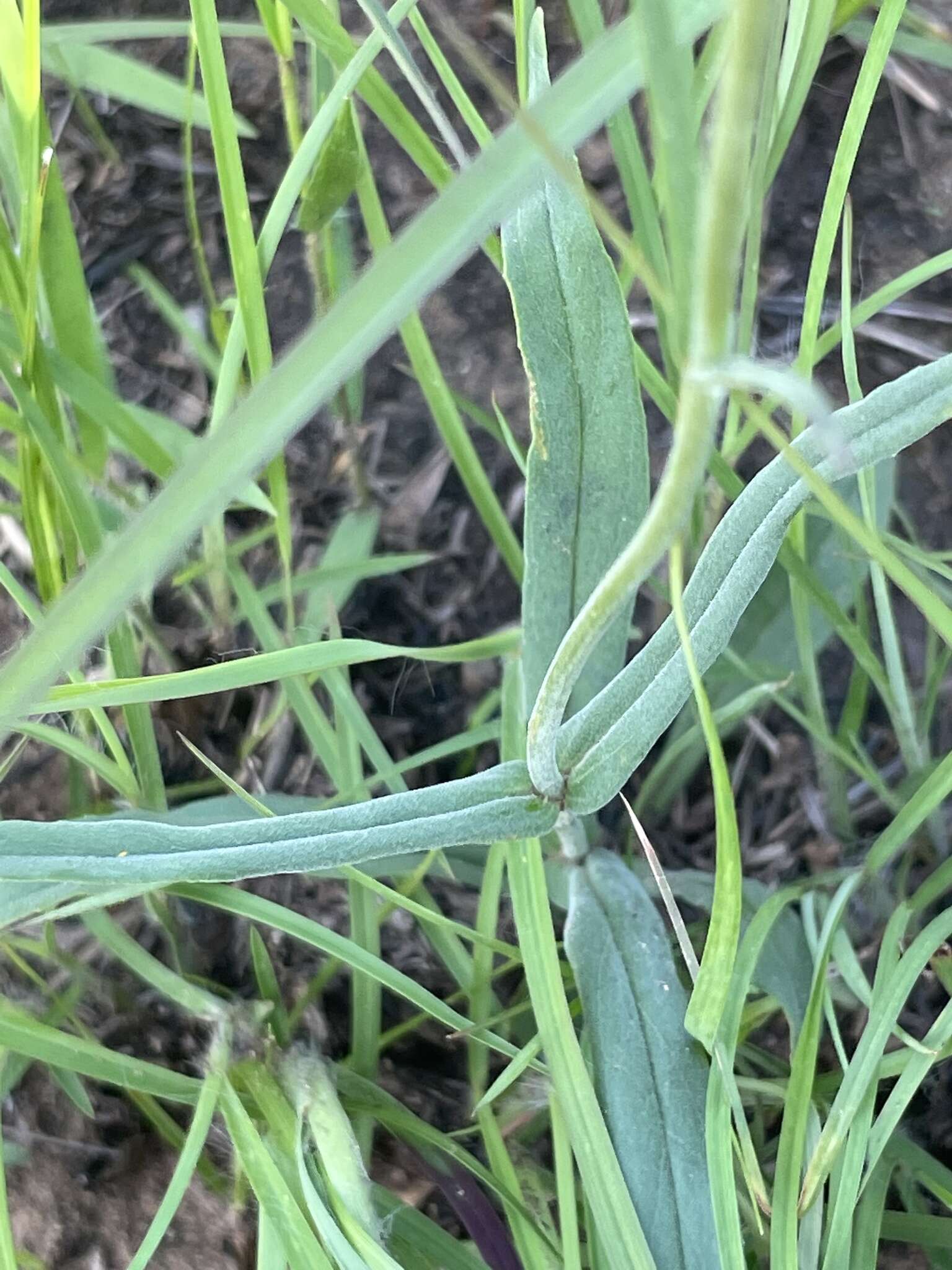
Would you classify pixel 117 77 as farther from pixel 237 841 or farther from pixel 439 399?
pixel 237 841

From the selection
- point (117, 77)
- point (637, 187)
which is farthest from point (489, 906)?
point (117, 77)

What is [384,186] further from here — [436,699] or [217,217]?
[436,699]

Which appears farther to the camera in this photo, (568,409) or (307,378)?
(568,409)

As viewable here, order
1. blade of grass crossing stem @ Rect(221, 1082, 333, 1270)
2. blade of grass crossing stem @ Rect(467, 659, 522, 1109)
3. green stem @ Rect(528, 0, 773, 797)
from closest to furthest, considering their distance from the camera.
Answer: green stem @ Rect(528, 0, 773, 797) → blade of grass crossing stem @ Rect(221, 1082, 333, 1270) → blade of grass crossing stem @ Rect(467, 659, 522, 1109)

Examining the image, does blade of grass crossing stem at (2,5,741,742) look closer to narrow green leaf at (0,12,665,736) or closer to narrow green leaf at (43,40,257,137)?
narrow green leaf at (0,12,665,736)

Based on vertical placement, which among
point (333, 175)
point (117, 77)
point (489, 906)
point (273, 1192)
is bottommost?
point (273, 1192)

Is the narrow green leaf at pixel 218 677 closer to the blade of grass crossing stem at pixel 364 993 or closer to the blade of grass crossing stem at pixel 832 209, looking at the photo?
the blade of grass crossing stem at pixel 364 993

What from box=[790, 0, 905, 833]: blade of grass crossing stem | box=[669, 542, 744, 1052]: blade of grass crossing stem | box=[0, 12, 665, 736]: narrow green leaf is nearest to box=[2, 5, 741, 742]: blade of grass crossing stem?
box=[0, 12, 665, 736]: narrow green leaf
